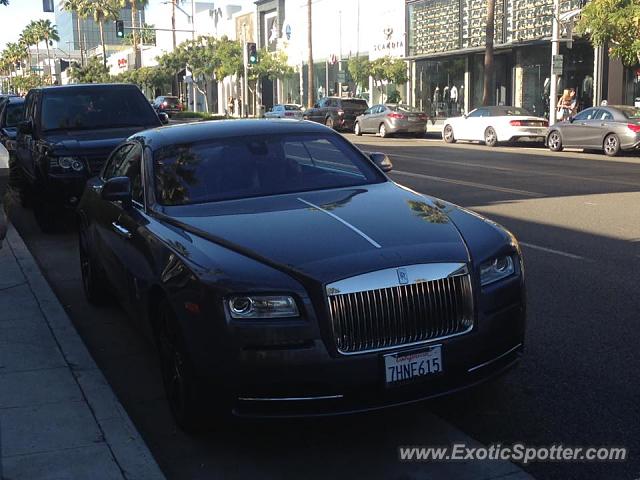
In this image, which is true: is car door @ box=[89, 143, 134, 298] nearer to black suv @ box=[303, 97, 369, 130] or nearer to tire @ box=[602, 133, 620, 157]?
tire @ box=[602, 133, 620, 157]

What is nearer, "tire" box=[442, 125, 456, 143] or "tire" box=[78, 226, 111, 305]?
"tire" box=[78, 226, 111, 305]

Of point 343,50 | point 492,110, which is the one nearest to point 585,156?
point 492,110

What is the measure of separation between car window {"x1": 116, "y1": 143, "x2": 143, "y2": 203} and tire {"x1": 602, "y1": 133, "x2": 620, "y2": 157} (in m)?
18.9

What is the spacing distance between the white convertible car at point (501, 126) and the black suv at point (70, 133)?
17204 mm

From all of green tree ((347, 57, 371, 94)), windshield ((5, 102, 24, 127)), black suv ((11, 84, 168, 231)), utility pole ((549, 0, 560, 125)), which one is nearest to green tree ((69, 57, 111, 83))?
green tree ((347, 57, 371, 94))

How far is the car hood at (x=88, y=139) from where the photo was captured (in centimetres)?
1060

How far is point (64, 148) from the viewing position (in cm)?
1057

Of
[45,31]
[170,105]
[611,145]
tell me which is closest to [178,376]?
[611,145]

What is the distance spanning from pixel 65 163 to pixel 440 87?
34886 millimetres

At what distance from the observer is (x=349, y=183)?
5.83 meters

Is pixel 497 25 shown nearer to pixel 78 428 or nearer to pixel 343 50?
pixel 343 50

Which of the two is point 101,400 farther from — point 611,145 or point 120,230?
point 611,145

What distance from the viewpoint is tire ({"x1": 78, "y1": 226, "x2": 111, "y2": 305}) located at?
23.6 ft

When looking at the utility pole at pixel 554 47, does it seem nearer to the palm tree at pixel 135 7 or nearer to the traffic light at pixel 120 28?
the traffic light at pixel 120 28
